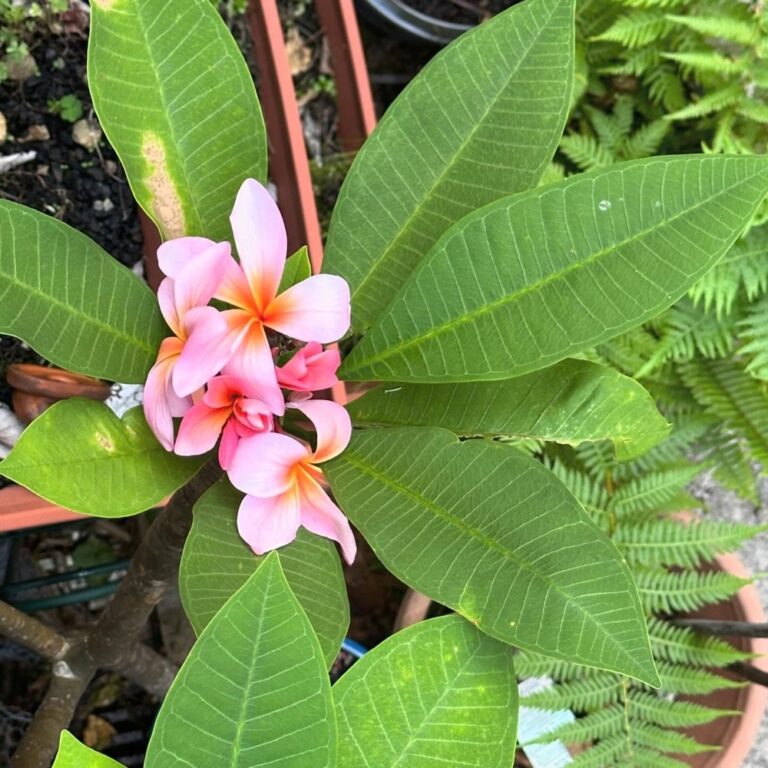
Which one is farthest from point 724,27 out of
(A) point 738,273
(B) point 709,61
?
(A) point 738,273

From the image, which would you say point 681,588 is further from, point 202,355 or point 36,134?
point 36,134

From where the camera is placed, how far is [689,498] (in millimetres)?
1325

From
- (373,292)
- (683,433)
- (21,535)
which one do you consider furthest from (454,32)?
(21,535)

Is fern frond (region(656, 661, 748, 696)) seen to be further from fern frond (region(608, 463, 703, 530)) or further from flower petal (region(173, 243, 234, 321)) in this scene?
flower petal (region(173, 243, 234, 321))

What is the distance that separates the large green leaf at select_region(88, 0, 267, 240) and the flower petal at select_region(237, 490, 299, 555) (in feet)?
0.77

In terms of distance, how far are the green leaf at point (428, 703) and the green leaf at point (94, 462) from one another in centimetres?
21

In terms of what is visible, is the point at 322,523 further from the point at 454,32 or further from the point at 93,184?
the point at 454,32

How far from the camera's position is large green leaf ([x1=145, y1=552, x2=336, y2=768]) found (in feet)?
1.42

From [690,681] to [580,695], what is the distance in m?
0.17

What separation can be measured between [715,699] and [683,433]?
45 cm

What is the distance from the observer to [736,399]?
141cm

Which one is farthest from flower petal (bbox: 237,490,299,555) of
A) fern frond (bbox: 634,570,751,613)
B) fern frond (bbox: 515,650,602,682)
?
fern frond (bbox: 634,570,751,613)

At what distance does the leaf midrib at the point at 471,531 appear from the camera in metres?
0.55

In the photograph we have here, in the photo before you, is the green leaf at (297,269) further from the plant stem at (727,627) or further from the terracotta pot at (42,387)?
the plant stem at (727,627)
